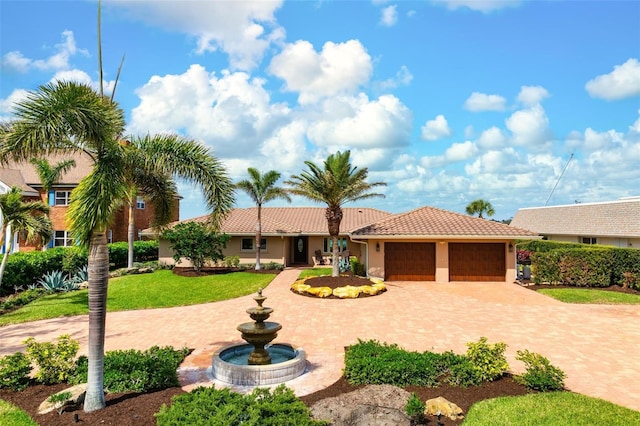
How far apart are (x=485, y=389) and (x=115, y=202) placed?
26.6 feet

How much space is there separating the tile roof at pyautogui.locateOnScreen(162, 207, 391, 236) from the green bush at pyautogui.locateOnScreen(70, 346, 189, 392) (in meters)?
21.6

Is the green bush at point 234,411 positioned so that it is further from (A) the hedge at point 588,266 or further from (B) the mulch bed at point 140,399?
(A) the hedge at point 588,266

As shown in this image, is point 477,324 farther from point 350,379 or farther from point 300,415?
point 300,415

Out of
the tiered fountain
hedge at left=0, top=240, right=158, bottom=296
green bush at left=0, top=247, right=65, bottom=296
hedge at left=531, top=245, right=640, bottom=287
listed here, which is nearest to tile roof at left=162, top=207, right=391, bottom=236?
hedge at left=0, top=240, right=158, bottom=296

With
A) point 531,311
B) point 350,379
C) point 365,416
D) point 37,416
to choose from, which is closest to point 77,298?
point 37,416


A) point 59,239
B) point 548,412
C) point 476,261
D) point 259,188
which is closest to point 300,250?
point 259,188

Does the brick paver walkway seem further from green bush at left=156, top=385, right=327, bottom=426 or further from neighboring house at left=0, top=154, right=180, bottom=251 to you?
neighboring house at left=0, top=154, right=180, bottom=251

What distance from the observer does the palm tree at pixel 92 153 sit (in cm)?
671

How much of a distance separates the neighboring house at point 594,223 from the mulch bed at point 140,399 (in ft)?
85.1

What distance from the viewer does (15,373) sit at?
27.9ft

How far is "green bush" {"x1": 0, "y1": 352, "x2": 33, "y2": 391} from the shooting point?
845 cm

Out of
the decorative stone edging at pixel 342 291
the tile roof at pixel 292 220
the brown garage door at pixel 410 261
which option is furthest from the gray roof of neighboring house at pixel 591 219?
the decorative stone edging at pixel 342 291

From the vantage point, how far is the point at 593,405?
7566 mm

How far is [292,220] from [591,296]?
23202 millimetres
